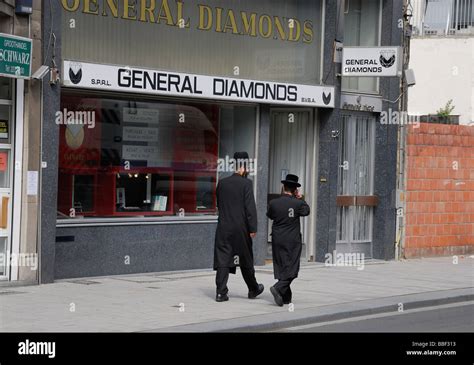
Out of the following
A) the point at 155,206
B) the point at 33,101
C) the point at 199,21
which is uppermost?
the point at 199,21

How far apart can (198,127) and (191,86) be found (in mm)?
1059

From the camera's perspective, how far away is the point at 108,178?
16.6 meters

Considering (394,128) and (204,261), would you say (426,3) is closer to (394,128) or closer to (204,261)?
(394,128)

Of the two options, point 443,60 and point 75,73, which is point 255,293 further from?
point 443,60

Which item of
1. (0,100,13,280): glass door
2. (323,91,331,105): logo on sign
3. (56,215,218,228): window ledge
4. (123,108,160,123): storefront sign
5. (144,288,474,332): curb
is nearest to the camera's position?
(144,288,474,332): curb

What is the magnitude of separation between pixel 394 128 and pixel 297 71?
2.99 m

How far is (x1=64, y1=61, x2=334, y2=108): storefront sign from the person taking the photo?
1561cm

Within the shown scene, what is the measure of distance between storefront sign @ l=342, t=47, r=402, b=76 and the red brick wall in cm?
273

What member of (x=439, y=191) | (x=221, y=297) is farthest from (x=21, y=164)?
(x=439, y=191)

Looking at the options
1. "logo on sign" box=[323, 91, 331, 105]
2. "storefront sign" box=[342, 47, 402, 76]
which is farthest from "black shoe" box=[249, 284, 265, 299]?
"storefront sign" box=[342, 47, 402, 76]

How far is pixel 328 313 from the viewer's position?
522 inches

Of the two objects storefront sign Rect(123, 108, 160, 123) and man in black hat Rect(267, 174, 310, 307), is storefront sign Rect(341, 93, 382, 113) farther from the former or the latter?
man in black hat Rect(267, 174, 310, 307)

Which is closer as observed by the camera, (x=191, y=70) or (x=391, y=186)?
(x=191, y=70)
